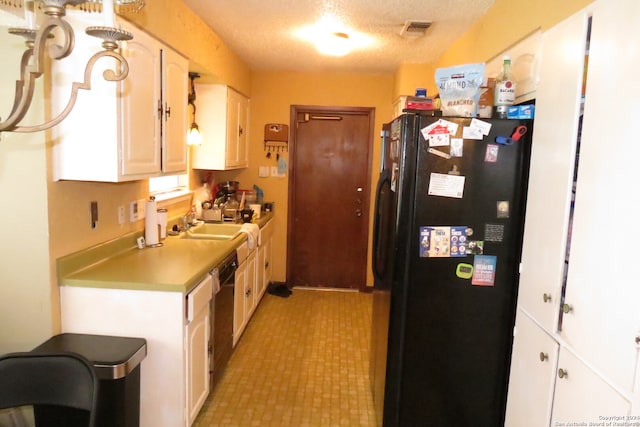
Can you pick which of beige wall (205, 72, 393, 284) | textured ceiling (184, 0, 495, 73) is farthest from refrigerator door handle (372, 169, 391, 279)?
beige wall (205, 72, 393, 284)

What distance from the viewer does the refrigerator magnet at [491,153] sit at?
199 cm

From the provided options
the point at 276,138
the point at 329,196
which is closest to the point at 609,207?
the point at 329,196

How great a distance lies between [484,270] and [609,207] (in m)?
0.79

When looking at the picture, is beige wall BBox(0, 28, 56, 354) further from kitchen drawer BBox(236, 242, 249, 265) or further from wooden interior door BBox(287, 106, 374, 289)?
wooden interior door BBox(287, 106, 374, 289)

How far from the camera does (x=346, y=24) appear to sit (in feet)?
9.99

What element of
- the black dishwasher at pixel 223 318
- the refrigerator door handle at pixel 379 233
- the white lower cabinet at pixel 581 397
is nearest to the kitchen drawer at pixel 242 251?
the black dishwasher at pixel 223 318

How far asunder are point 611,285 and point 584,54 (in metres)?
0.84

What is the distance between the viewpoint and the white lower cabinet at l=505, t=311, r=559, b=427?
67.1 inches

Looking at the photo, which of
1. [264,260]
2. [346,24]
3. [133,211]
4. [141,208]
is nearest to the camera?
[133,211]

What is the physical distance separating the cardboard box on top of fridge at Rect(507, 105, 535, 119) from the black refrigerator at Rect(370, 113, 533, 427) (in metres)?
0.04

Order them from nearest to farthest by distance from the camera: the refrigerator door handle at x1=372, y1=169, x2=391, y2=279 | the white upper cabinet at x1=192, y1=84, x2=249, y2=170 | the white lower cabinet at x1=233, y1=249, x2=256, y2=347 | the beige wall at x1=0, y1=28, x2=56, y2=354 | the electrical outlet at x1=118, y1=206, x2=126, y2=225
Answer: the beige wall at x1=0, y1=28, x2=56, y2=354
the refrigerator door handle at x1=372, y1=169, x2=391, y2=279
the electrical outlet at x1=118, y1=206, x2=126, y2=225
the white lower cabinet at x1=233, y1=249, x2=256, y2=347
the white upper cabinet at x1=192, y1=84, x2=249, y2=170

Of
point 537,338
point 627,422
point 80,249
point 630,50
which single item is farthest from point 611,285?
point 80,249

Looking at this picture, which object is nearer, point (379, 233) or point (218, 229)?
point (379, 233)

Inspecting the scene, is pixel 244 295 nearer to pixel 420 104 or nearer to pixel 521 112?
pixel 420 104
